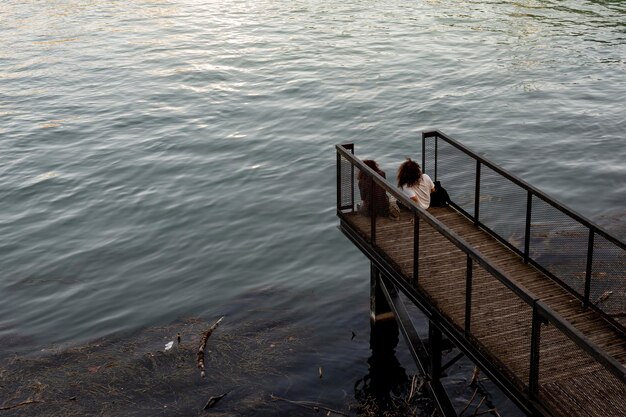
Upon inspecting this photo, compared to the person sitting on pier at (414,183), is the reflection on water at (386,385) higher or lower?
lower

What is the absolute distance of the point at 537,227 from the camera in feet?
66.7

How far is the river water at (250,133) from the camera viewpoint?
65.6ft

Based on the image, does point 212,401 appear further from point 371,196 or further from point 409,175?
point 409,175

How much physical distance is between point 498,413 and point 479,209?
336 centimetres

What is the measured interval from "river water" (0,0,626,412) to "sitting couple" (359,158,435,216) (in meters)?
3.48

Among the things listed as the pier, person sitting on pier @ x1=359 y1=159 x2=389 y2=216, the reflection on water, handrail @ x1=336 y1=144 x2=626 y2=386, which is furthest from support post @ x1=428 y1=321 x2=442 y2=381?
handrail @ x1=336 y1=144 x2=626 y2=386

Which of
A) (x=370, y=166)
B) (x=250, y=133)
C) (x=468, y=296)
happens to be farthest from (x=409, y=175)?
(x=250, y=133)

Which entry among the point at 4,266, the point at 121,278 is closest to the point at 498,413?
the point at 121,278

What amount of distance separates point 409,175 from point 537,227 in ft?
22.5

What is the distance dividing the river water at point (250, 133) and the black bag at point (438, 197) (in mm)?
3213

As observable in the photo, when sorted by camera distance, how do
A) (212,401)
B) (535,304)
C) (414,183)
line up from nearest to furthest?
(535,304) → (414,183) → (212,401)

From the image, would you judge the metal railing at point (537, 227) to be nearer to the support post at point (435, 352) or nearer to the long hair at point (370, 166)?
the long hair at point (370, 166)

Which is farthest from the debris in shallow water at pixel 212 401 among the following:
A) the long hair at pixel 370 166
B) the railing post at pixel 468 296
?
the railing post at pixel 468 296

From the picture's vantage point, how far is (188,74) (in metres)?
39.1
